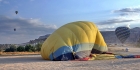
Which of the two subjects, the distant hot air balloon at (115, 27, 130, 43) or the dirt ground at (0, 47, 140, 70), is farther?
the distant hot air balloon at (115, 27, 130, 43)

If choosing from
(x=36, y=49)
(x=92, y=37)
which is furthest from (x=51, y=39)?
(x=36, y=49)

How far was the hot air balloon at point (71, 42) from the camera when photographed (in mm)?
18672

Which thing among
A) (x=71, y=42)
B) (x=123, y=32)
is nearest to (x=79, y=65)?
(x=71, y=42)

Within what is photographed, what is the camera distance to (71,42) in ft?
63.0


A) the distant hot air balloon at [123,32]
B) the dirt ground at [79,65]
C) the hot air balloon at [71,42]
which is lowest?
the dirt ground at [79,65]

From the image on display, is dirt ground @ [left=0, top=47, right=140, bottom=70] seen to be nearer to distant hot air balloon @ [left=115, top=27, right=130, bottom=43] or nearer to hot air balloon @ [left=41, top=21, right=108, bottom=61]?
hot air balloon @ [left=41, top=21, right=108, bottom=61]

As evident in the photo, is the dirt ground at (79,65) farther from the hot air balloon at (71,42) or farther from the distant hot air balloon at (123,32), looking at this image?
the distant hot air balloon at (123,32)

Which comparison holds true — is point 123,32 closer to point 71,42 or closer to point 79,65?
point 71,42

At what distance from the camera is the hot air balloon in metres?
18.7

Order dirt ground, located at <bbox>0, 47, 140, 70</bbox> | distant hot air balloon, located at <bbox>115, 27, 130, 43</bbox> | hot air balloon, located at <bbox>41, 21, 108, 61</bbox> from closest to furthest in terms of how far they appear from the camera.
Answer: dirt ground, located at <bbox>0, 47, 140, 70</bbox>
hot air balloon, located at <bbox>41, 21, 108, 61</bbox>
distant hot air balloon, located at <bbox>115, 27, 130, 43</bbox>

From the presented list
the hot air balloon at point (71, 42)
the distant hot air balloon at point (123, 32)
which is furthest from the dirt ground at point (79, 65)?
the distant hot air balloon at point (123, 32)

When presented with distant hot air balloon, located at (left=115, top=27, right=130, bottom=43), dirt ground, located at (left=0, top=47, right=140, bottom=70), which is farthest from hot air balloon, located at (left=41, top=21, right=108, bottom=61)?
distant hot air balloon, located at (left=115, top=27, right=130, bottom=43)

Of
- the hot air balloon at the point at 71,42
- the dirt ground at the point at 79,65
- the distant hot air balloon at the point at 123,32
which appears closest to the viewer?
the dirt ground at the point at 79,65

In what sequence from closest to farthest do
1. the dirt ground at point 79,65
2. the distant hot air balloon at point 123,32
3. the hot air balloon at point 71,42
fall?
the dirt ground at point 79,65, the hot air balloon at point 71,42, the distant hot air balloon at point 123,32
